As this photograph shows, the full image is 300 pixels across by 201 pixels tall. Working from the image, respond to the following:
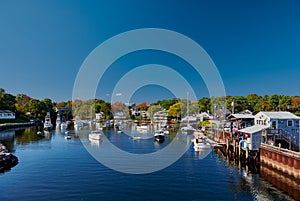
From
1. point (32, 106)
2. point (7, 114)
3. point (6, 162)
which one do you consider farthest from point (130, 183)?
point (32, 106)

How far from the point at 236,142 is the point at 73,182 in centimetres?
2598

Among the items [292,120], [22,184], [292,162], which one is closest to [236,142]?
[292,120]

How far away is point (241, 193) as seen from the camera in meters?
21.5

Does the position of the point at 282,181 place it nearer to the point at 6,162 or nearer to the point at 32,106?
the point at 6,162

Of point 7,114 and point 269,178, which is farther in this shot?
point 7,114

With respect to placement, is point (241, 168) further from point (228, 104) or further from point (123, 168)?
point (228, 104)

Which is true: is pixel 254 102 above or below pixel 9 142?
above

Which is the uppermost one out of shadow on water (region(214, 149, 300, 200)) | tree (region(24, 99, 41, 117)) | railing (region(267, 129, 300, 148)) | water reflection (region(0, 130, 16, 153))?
tree (region(24, 99, 41, 117))

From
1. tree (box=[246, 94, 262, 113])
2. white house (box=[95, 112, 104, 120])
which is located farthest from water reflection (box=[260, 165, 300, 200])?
white house (box=[95, 112, 104, 120])

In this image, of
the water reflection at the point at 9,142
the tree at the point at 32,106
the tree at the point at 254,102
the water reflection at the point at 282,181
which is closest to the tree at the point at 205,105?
the tree at the point at 254,102

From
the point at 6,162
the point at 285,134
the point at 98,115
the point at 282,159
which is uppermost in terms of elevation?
the point at 98,115

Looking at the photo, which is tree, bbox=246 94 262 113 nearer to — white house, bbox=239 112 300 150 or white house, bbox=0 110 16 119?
white house, bbox=239 112 300 150

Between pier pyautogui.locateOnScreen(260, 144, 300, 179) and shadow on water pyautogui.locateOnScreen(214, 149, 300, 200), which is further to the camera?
pier pyautogui.locateOnScreen(260, 144, 300, 179)

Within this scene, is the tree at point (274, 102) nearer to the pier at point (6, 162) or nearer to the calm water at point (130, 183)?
the calm water at point (130, 183)
